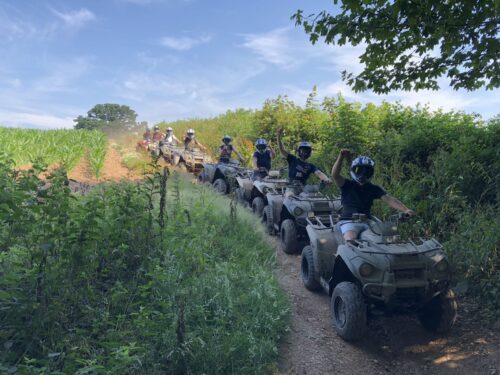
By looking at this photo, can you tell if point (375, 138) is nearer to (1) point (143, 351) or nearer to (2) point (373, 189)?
(2) point (373, 189)

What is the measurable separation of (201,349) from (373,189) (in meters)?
3.06

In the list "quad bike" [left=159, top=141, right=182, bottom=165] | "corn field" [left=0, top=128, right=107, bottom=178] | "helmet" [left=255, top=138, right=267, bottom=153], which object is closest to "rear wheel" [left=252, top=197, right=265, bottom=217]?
"helmet" [left=255, top=138, right=267, bottom=153]

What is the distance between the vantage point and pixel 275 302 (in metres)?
5.04

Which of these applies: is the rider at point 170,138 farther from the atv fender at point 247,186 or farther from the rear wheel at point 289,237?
the rear wheel at point 289,237

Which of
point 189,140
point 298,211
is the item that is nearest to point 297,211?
point 298,211

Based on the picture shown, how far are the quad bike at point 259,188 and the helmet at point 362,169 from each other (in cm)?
333

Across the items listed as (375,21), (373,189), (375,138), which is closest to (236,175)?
(375,138)

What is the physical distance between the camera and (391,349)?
4.94 meters

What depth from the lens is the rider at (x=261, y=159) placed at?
10375mm

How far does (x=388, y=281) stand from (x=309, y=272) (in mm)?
1809

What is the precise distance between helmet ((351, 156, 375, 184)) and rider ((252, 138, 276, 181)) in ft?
15.9

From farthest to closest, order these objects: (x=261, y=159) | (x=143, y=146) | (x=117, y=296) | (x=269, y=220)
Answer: (x=143, y=146), (x=261, y=159), (x=269, y=220), (x=117, y=296)

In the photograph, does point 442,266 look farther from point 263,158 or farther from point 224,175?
point 224,175

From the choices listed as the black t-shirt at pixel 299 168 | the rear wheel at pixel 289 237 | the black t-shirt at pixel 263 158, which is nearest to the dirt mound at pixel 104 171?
the black t-shirt at pixel 263 158
